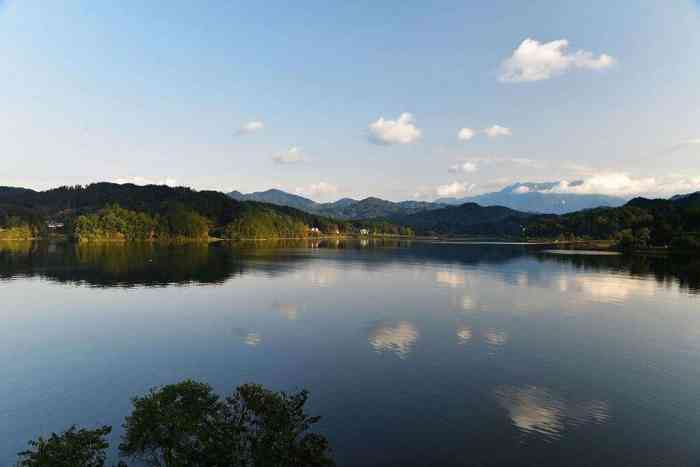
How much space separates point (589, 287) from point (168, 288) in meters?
86.0

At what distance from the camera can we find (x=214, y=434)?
17625 millimetres

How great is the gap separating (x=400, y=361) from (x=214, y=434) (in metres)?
23.3

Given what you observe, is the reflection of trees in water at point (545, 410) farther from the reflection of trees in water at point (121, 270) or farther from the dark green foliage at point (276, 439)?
the reflection of trees in water at point (121, 270)

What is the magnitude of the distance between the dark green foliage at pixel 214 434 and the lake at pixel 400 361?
19.9ft

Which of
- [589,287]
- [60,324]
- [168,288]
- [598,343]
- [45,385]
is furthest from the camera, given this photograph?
[589,287]

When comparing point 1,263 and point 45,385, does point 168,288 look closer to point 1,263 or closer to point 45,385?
point 45,385

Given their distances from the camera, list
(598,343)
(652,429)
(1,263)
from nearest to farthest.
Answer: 1. (652,429)
2. (598,343)
3. (1,263)

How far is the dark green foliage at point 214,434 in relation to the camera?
17.1 metres

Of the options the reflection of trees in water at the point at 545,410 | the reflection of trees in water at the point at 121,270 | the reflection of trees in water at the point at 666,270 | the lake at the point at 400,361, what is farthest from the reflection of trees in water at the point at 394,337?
the reflection of trees in water at the point at 666,270

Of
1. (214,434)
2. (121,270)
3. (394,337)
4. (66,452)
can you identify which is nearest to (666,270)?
(394,337)

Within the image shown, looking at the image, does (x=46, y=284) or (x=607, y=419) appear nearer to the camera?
(x=607, y=419)

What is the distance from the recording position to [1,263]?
4633 inches

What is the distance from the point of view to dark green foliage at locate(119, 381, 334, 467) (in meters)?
17.1

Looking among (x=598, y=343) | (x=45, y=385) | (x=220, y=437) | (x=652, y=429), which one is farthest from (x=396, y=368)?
(x=45, y=385)
